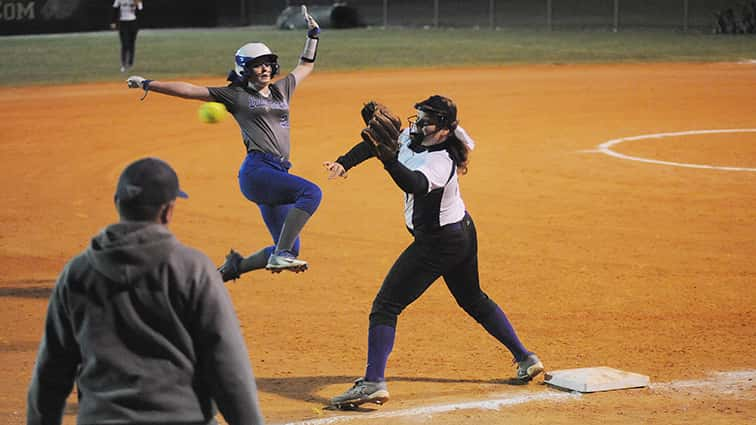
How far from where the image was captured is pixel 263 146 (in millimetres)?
9820

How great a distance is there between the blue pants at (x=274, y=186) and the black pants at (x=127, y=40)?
21.2 meters

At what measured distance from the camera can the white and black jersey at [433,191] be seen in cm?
741

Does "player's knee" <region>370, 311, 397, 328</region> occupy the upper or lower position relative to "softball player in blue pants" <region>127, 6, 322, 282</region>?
lower

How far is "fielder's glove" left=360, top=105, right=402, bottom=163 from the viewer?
6.88 metres

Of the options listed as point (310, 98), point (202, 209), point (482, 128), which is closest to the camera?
point (202, 209)

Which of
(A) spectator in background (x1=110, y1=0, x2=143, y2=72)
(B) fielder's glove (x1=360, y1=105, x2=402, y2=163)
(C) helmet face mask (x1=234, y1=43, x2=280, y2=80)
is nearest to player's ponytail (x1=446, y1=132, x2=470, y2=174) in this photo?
(B) fielder's glove (x1=360, y1=105, x2=402, y2=163)

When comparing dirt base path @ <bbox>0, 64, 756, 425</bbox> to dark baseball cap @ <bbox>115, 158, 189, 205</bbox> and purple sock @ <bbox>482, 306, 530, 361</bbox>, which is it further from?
dark baseball cap @ <bbox>115, 158, 189, 205</bbox>

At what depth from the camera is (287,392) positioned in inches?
311

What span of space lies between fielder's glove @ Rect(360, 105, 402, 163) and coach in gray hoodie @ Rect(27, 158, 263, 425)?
9.13ft

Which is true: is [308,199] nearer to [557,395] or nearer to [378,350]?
[378,350]

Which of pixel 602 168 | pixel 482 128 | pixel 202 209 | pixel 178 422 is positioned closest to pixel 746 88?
pixel 482 128

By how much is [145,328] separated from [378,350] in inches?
141

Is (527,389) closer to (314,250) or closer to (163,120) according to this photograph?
(314,250)

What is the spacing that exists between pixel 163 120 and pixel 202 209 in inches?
296
